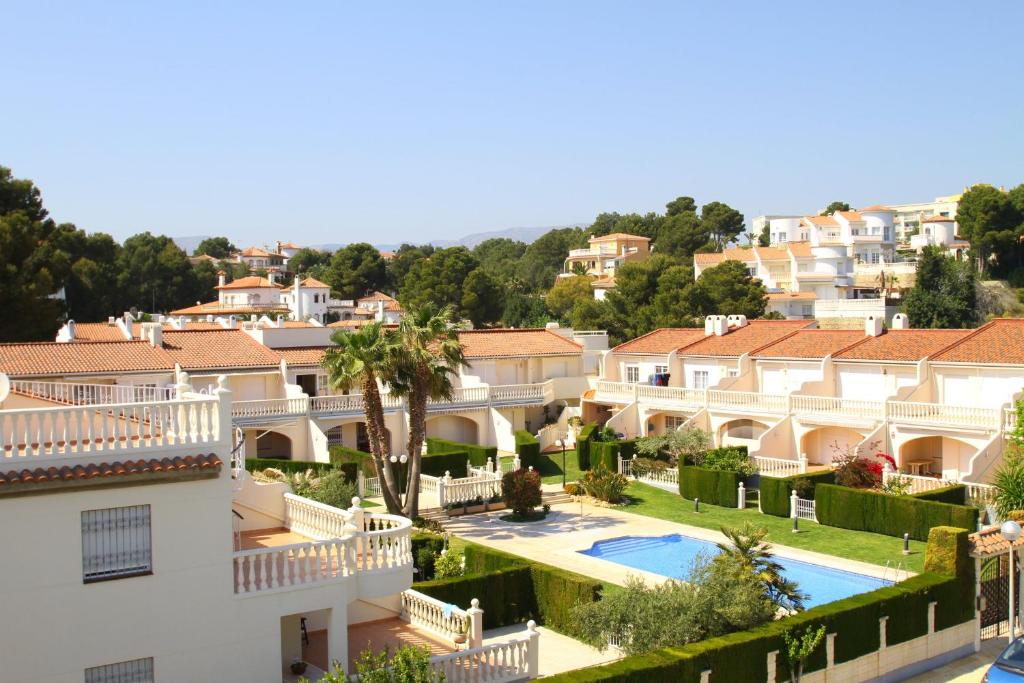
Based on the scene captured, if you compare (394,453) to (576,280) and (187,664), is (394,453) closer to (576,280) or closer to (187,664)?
(187,664)

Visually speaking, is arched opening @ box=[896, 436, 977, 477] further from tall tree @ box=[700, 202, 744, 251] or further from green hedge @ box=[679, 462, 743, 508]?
tall tree @ box=[700, 202, 744, 251]

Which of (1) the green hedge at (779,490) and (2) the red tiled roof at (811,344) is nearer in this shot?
(1) the green hedge at (779,490)

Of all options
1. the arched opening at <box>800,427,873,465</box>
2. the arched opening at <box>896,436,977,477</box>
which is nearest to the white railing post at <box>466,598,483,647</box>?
the arched opening at <box>896,436,977,477</box>

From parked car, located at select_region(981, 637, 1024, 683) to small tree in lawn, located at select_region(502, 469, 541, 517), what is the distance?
65.6 ft

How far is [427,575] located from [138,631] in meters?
12.4

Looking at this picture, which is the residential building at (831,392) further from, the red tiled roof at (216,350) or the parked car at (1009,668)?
the parked car at (1009,668)

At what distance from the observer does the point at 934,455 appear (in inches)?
1623

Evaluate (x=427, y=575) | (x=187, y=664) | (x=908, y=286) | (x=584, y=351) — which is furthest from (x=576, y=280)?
(x=187, y=664)

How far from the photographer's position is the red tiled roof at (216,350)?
45656mm

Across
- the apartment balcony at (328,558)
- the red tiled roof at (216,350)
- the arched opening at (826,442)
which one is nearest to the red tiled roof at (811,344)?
the arched opening at (826,442)

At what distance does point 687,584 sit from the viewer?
20.4 m

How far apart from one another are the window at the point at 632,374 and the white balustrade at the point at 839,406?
39.7 feet

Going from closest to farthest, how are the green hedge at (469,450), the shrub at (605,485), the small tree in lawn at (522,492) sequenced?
the small tree in lawn at (522,492) → the shrub at (605,485) → the green hedge at (469,450)

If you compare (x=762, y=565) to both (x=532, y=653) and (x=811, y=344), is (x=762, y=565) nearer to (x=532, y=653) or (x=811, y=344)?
(x=532, y=653)
